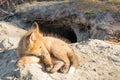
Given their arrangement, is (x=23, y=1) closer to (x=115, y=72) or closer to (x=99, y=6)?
(x=99, y=6)

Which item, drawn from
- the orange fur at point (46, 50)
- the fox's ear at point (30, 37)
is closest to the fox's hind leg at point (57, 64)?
the orange fur at point (46, 50)

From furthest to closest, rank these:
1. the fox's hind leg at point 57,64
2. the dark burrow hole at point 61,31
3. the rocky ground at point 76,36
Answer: the dark burrow hole at point 61,31
the rocky ground at point 76,36
the fox's hind leg at point 57,64

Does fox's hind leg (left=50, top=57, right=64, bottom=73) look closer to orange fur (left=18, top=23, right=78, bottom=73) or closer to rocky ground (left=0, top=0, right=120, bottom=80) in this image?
orange fur (left=18, top=23, right=78, bottom=73)

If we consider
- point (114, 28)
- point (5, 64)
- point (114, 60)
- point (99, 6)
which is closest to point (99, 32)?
point (114, 28)

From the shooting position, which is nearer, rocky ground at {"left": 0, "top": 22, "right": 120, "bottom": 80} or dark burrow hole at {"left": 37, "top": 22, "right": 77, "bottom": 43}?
rocky ground at {"left": 0, "top": 22, "right": 120, "bottom": 80}

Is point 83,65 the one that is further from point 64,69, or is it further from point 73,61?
point 64,69

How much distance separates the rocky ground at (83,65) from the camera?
6.59 metres

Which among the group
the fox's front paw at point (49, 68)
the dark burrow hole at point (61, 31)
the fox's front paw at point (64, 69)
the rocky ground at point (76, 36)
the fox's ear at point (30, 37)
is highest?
the fox's ear at point (30, 37)

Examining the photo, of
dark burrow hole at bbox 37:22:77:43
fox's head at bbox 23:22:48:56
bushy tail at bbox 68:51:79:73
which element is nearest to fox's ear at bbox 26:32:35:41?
fox's head at bbox 23:22:48:56

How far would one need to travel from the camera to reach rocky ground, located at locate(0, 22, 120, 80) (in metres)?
6.59

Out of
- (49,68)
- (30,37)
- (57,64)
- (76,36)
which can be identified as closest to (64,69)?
(57,64)

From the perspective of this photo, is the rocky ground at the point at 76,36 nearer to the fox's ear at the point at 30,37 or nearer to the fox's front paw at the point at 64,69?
the fox's front paw at the point at 64,69

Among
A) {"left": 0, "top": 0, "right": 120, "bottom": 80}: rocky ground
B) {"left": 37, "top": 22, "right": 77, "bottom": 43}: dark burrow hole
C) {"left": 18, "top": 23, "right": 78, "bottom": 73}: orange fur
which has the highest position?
{"left": 18, "top": 23, "right": 78, "bottom": 73}: orange fur

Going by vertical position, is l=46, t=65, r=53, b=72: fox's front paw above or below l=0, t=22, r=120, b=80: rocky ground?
above
